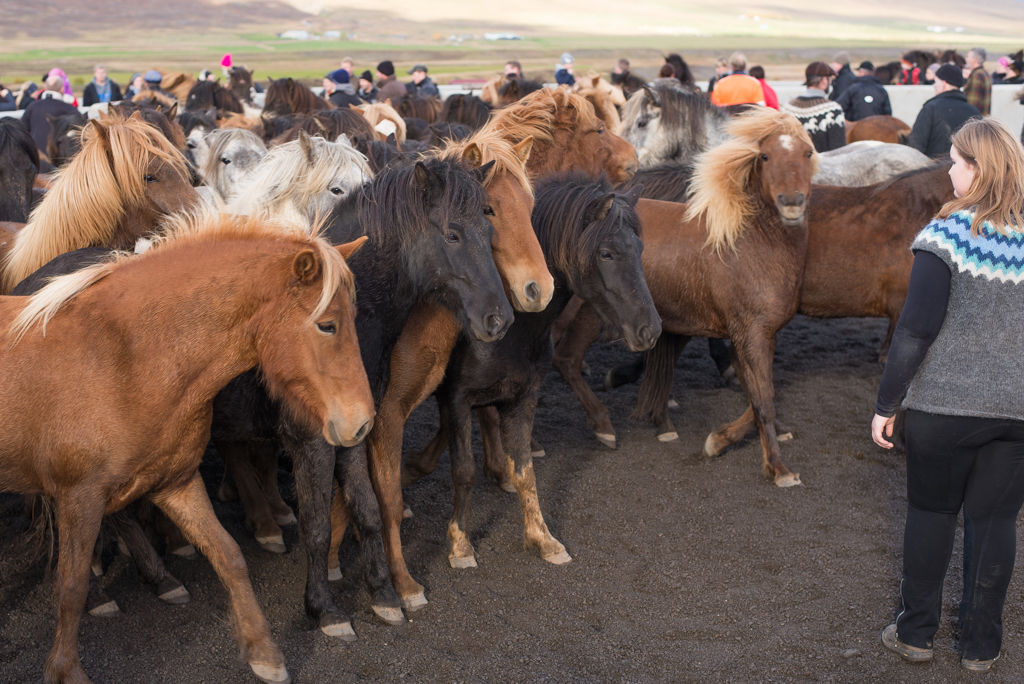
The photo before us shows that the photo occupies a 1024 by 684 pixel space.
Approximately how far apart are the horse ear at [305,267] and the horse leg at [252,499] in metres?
1.84

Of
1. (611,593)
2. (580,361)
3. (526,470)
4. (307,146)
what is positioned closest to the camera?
(611,593)

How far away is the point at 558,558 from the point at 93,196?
3.29 meters

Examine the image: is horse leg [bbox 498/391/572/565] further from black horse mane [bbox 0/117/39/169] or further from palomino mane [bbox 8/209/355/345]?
black horse mane [bbox 0/117/39/169]

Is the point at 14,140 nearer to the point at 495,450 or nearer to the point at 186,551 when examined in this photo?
the point at 186,551

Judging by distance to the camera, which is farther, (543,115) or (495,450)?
(543,115)

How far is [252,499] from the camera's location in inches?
181

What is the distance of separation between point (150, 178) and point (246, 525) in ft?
6.76

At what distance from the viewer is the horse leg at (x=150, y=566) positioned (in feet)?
13.0

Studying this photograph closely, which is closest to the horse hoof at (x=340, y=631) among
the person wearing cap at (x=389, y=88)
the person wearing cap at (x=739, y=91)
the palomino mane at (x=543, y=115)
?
the palomino mane at (x=543, y=115)

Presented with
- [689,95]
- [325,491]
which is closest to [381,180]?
[325,491]

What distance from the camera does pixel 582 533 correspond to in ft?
15.8

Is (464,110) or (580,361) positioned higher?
(464,110)

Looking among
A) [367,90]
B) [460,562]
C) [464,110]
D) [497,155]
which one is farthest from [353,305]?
[367,90]

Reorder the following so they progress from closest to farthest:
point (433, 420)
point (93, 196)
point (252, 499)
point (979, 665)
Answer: point (979, 665) < point (252, 499) < point (93, 196) < point (433, 420)
